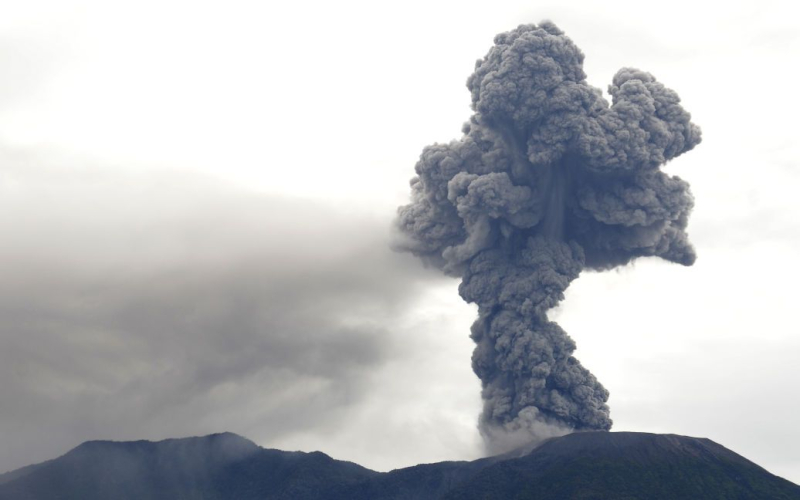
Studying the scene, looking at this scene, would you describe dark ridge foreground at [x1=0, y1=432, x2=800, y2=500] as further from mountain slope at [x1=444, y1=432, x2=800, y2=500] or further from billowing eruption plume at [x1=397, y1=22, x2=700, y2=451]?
billowing eruption plume at [x1=397, y1=22, x2=700, y2=451]

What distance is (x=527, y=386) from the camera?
6494 cm

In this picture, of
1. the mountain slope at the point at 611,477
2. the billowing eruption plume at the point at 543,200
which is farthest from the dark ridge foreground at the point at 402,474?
the billowing eruption plume at the point at 543,200

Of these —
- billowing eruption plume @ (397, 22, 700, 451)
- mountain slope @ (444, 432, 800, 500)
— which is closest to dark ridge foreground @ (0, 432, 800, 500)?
mountain slope @ (444, 432, 800, 500)

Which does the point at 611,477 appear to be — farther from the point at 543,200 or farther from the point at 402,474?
the point at 543,200

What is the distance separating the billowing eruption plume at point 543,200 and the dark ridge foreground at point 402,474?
1188 centimetres

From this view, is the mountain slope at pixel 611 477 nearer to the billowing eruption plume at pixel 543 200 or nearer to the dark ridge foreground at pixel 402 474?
the dark ridge foreground at pixel 402 474

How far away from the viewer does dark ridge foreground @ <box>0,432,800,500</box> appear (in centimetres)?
8306

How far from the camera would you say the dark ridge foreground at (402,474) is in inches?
3270

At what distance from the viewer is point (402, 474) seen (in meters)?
98.2

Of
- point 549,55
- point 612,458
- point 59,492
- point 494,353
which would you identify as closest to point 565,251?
point 494,353

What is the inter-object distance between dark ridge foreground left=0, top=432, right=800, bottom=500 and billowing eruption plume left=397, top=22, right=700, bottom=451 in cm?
1188

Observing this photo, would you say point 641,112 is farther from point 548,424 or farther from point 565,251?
point 548,424

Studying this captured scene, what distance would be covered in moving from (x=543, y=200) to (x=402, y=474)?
4284 cm

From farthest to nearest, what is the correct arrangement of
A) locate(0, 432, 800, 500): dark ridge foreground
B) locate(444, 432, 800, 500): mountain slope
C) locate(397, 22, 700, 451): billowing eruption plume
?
locate(0, 432, 800, 500): dark ridge foreground, locate(444, 432, 800, 500): mountain slope, locate(397, 22, 700, 451): billowing eruption plume
